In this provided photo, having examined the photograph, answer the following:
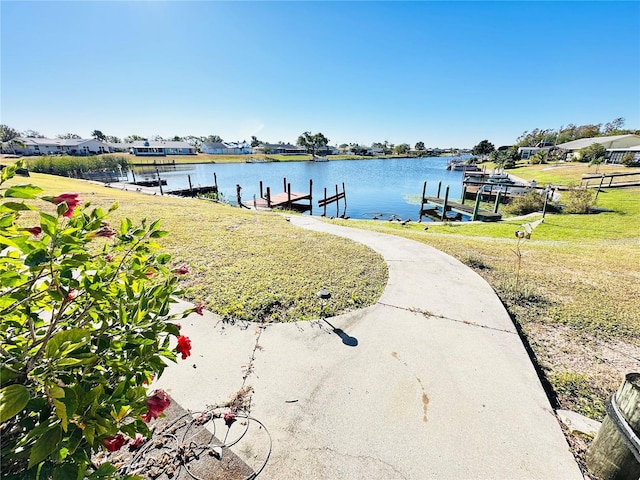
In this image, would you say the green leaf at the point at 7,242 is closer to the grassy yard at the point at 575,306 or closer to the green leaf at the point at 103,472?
the green leaf at the point at 103,472

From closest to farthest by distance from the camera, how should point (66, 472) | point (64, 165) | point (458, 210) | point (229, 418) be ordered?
point (66, 472) < point (229, 418) < point (458, 210) < point (64, 165)

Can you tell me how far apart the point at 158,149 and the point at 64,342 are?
93.6 meters

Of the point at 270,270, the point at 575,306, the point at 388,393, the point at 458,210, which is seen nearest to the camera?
the point at 388,393

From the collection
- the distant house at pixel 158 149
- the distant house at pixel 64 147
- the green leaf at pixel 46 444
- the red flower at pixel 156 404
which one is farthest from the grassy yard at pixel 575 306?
the distant house at pixel 158 149

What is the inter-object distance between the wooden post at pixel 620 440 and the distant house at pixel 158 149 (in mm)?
91821

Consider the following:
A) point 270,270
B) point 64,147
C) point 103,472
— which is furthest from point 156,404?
point 64,147

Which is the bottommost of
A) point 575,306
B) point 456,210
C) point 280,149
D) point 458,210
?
point 456,210

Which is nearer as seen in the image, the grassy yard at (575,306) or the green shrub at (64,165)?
the grassy yard at (575,306)

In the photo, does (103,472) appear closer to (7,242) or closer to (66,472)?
(66,472)

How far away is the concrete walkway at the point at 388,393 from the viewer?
2092mm

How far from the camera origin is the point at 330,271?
5418 millimetres

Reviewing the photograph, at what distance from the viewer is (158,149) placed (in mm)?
78812

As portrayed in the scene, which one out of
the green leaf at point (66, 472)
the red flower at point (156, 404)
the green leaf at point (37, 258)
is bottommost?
the red flower at point (156, 404)

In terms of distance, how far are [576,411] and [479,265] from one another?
3.79 m
